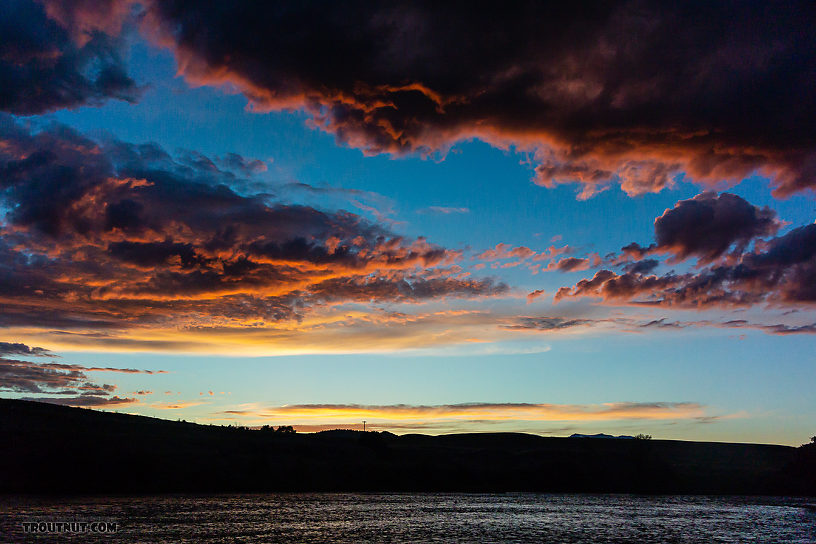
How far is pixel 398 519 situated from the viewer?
73.8m

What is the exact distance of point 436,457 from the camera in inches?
5984

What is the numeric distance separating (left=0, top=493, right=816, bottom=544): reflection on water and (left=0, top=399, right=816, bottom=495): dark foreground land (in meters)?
16.5

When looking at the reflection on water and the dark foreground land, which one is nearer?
the reflection on water

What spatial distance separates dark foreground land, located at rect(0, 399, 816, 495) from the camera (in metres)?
107

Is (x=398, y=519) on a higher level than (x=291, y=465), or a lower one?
lower

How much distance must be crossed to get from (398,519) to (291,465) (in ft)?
200

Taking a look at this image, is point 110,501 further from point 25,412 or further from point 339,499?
point 25,412

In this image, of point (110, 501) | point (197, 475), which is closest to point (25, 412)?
point (197, 475)

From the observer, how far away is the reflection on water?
57.2m

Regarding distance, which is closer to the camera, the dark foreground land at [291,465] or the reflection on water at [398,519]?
the reflection on water at [398,519]

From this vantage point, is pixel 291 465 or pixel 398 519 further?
pixel 291 465

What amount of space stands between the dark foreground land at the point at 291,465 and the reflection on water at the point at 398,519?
1645cm

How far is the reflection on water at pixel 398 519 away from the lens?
5722cm

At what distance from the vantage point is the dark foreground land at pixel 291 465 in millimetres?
107250
